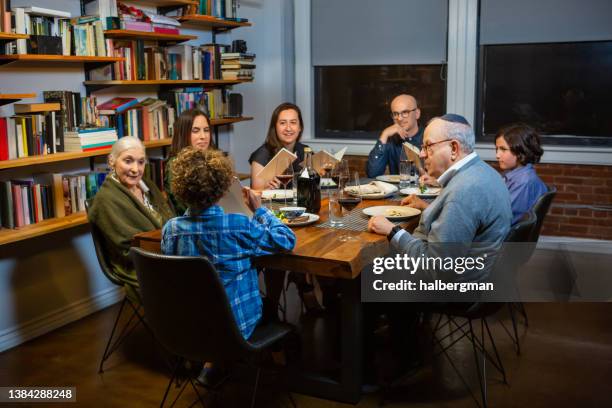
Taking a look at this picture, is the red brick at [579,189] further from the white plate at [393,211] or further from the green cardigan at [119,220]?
the green cardigan at [119,220]

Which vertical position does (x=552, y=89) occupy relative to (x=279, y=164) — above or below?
above

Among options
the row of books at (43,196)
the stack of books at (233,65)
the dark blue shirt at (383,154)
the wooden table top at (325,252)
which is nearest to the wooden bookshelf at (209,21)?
the stack of books at (233,65)

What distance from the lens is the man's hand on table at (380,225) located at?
2.63m

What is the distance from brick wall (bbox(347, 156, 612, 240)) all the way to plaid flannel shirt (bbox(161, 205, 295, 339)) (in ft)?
10.3

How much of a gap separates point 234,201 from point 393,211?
32.5 inches

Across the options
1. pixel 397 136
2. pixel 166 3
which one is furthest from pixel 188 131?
pixel 397 136

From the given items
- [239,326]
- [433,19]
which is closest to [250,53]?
[433,19]

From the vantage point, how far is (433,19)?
5.07 meters

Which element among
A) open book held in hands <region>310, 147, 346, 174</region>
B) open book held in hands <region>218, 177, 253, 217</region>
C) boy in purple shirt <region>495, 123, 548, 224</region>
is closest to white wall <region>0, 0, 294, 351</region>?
open book held in hands <region>310, 147, 346, 174</region>

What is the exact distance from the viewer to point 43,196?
3459 mm

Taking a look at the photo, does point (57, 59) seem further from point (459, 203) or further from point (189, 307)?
point (459, 203)

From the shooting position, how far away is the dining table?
2.35 metres

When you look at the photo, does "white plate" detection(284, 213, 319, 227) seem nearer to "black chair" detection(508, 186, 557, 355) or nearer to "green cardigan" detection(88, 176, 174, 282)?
"green cardigan" detection(88, 176, 174, 282)

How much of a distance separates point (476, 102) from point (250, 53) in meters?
1.85
